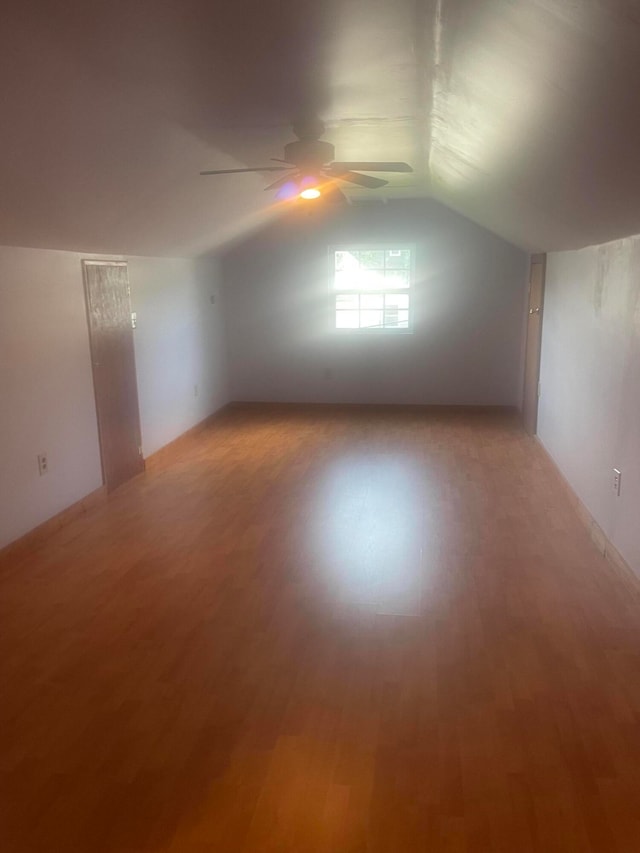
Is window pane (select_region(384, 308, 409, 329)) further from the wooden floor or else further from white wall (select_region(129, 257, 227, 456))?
the wooden floor

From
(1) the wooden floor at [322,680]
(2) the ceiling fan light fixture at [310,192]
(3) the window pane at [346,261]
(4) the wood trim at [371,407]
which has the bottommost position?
(1) the wooden floor at [322,680]

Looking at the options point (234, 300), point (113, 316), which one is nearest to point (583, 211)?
point (113, 316)

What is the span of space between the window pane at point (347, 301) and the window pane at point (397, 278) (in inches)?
16.0

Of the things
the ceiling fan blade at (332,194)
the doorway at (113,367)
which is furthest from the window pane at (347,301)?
the ceiling fan blade at (332,194)

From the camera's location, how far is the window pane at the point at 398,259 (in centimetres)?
745

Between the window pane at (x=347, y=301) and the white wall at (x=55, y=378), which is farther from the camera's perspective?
the window pane at (x=347, y=301)

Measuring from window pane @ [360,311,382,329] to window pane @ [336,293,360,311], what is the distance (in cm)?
12

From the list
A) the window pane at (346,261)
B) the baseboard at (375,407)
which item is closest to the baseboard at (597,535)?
the baseboard at (375,407)

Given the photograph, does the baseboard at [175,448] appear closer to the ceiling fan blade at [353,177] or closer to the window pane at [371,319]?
the window pane at [371,319]

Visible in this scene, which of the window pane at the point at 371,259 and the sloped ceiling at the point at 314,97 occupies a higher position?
the sloped ceiling at the point at 314,97

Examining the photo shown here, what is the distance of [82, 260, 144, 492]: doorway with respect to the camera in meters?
4.77

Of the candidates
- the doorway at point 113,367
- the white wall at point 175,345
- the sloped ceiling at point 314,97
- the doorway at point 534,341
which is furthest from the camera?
the doorway at point 534,341

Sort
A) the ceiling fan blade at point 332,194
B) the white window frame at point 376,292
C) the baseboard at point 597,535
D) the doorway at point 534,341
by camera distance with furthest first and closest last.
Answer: the white window frame at point 376,292
the doorway at point 534,341
the ceiling fan blade at point 332,194
the baseboard at point 597,535

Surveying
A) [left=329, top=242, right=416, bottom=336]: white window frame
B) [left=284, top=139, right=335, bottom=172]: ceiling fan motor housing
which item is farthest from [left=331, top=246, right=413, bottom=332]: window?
[left=284, top=139, right=335, bottom=172]: ceiling fan motor housing
